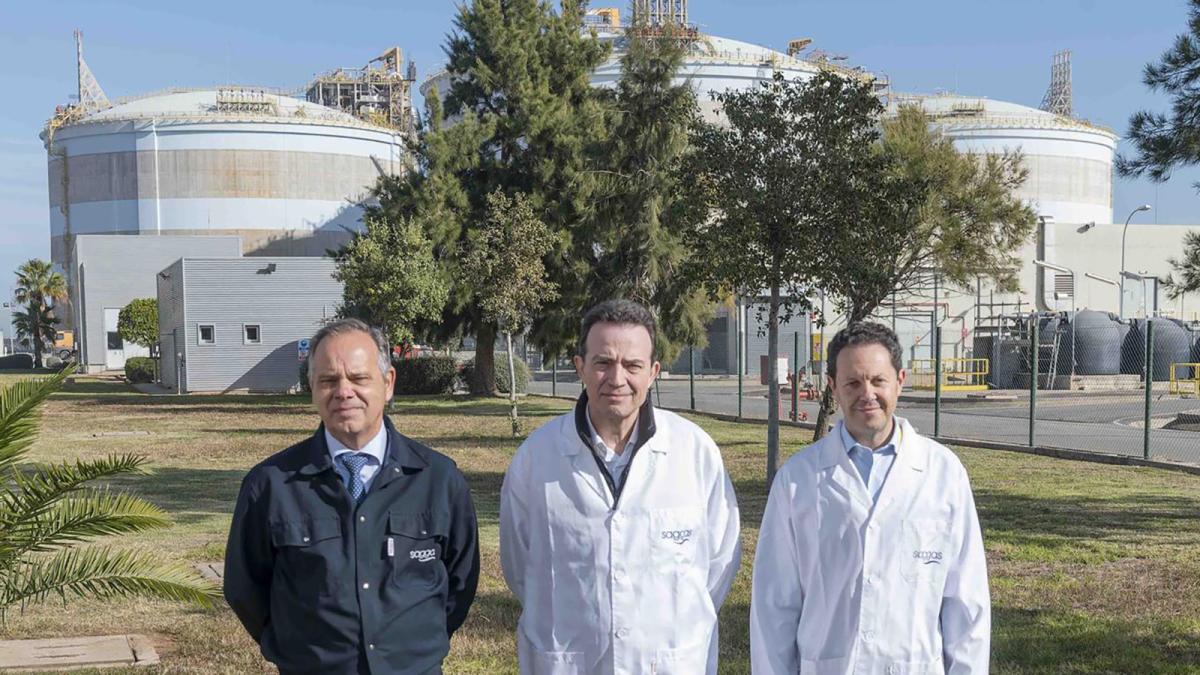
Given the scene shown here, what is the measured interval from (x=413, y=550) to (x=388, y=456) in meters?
0.30

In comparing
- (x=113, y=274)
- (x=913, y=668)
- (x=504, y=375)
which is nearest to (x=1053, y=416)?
(x=504, y=375)

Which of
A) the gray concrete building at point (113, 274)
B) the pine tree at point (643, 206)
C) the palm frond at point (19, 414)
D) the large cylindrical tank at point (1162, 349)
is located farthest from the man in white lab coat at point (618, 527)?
the gray concrete building at point (113, 274)

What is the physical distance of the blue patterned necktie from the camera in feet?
11.9

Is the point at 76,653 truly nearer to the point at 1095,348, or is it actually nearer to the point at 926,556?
the point at 926,556

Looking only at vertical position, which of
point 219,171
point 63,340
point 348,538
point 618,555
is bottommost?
point 63,340

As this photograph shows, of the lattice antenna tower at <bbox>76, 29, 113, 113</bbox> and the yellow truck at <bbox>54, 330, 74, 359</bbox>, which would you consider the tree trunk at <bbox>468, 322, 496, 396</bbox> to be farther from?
the lattice antenna tower at <bbox>76, 29, 113, 113</bbox>

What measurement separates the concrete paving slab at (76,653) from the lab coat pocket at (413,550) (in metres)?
3.89

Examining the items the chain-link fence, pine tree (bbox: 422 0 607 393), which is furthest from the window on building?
pine tree (bbox: 422 0 607 393)

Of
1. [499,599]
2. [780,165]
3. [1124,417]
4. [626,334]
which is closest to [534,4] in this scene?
[1124,417]

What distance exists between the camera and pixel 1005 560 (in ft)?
30.9

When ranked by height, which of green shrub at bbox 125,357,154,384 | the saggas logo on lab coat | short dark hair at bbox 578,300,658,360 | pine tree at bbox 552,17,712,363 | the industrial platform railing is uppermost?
pine tree at bbox 552,17,712,363

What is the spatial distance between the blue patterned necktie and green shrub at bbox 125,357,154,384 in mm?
52988

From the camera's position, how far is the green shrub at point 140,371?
5306 centimetres

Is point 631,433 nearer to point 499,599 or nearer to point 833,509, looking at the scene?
point 833,509
